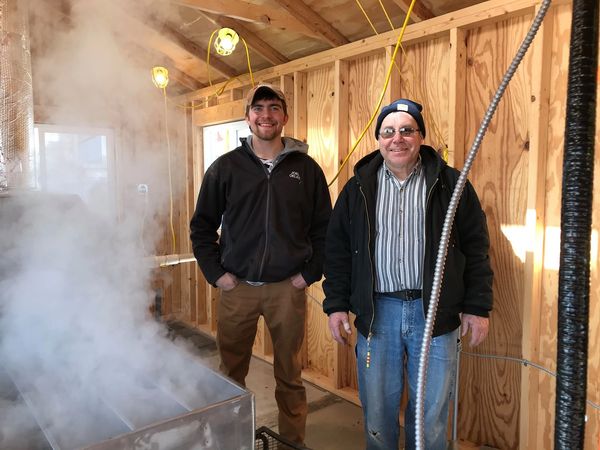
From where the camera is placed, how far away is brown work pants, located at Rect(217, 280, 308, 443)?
6.77 feet

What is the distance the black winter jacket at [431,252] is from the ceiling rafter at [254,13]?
50.3 inches

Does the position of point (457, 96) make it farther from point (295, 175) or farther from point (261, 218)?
point (261, 218)

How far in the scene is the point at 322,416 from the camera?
2691 mm

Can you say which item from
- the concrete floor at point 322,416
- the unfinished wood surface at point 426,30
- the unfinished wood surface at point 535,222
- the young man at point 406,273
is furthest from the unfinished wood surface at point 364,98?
the concrete floor at point 322,416

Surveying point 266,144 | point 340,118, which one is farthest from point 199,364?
point 340,118

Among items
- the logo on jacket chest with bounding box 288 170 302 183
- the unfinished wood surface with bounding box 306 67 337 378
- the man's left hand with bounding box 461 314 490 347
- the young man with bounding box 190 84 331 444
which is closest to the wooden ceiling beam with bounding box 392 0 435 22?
the unfinished wood surface with bounding box 306 67 337 378

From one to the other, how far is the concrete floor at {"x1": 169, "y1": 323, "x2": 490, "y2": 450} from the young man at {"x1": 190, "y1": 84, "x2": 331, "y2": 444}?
1.15 ft

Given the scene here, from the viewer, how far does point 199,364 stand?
115cm

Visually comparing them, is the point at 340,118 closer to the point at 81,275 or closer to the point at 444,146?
the point at 444,146

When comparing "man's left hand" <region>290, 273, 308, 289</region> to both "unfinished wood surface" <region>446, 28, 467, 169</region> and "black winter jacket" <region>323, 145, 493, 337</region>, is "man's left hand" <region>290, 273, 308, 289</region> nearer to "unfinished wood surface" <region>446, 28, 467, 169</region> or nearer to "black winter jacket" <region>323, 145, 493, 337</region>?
"black winter jacket" <region>323, 145, 493, 337</region>

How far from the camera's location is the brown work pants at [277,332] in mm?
2064

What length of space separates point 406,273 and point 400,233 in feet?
0.49

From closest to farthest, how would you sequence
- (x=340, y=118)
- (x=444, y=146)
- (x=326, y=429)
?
(x=444, y=146), (x=326, y=429), (x=340, y=118)

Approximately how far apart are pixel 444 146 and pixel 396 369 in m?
1.22
